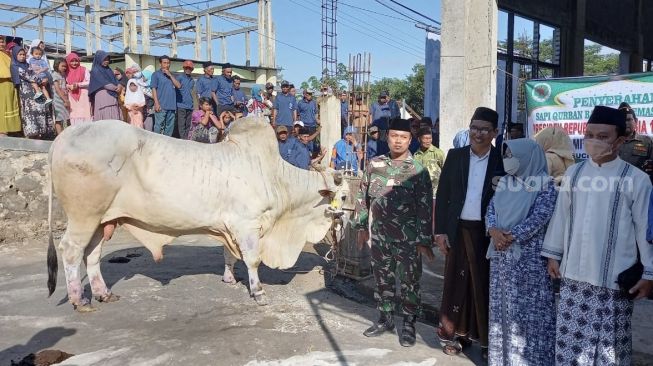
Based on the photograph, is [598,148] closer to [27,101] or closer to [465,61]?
[465,61]

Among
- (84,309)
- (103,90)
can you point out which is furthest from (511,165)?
(103,90)

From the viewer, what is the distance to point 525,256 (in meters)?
3.18

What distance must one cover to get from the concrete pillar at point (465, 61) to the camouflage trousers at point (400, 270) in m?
3.65

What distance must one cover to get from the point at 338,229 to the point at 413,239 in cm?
202

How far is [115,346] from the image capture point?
3.90 m

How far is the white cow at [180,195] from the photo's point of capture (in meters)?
4.64

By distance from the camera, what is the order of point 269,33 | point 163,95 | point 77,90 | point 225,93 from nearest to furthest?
point 77,90 < point 163,95 < point 225,93 < point 269,33

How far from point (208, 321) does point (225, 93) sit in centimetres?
618

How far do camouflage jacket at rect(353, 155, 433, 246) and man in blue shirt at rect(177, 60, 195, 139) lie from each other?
20.1ft

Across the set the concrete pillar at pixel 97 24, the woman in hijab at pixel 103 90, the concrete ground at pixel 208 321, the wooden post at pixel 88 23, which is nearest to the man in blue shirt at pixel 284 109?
the woman in hijab at pixel 103 90

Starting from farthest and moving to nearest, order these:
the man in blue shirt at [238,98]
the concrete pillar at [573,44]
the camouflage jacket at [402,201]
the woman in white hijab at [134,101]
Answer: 1. the concrete pillar at [573,44]
2. the man in blue shirt at [238,98]
3. the woman in white hijab at [134,101]
4. the camouflage jacket at [402,201]

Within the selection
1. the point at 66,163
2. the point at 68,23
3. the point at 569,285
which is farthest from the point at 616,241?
the point at 68,23

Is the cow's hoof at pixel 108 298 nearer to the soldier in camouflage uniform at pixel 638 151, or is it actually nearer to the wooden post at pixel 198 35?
the soldier in camouflage uniform at pixel 638 151

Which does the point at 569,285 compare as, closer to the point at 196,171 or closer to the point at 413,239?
the point at 413,239
